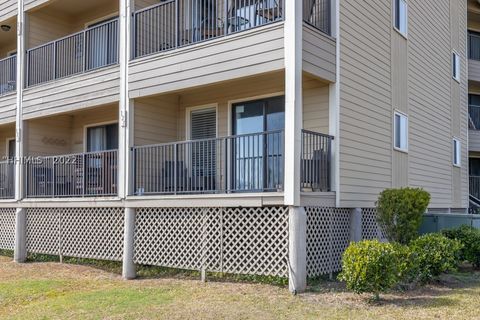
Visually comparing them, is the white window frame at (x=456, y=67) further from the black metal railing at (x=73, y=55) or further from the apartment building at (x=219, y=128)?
the black metal railing at (x=73, y=55)

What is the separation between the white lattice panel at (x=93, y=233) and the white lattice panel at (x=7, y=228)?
7.70 ft

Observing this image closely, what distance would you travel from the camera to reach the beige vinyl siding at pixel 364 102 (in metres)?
10.8

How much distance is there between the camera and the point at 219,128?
12.8m

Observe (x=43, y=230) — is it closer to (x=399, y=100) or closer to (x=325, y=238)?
(x=325, y=238)

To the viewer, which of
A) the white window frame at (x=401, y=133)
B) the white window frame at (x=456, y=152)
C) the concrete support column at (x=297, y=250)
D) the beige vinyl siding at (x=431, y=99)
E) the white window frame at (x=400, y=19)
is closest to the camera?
the concrete support column at (x=297, y=250)

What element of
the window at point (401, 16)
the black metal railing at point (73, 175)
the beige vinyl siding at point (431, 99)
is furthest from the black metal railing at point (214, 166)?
the beige vinyl siding at point (431, 99)

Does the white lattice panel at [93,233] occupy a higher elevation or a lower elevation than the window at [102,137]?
lower

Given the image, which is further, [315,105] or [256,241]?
[315,105]

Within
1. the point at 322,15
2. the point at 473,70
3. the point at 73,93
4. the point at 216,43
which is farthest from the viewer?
the point at 473,70

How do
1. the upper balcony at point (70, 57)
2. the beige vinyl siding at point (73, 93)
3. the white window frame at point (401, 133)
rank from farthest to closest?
1. the white window frame at point (401, 133)
2. the upper balcony at point (70, 57)
3. the beige vinyl siding at point (73, 93)

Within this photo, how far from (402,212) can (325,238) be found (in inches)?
65.1

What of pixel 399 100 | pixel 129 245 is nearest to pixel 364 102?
pixel 399 100

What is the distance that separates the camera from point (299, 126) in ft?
30.5

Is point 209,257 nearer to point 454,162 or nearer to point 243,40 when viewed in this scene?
point 243,40
